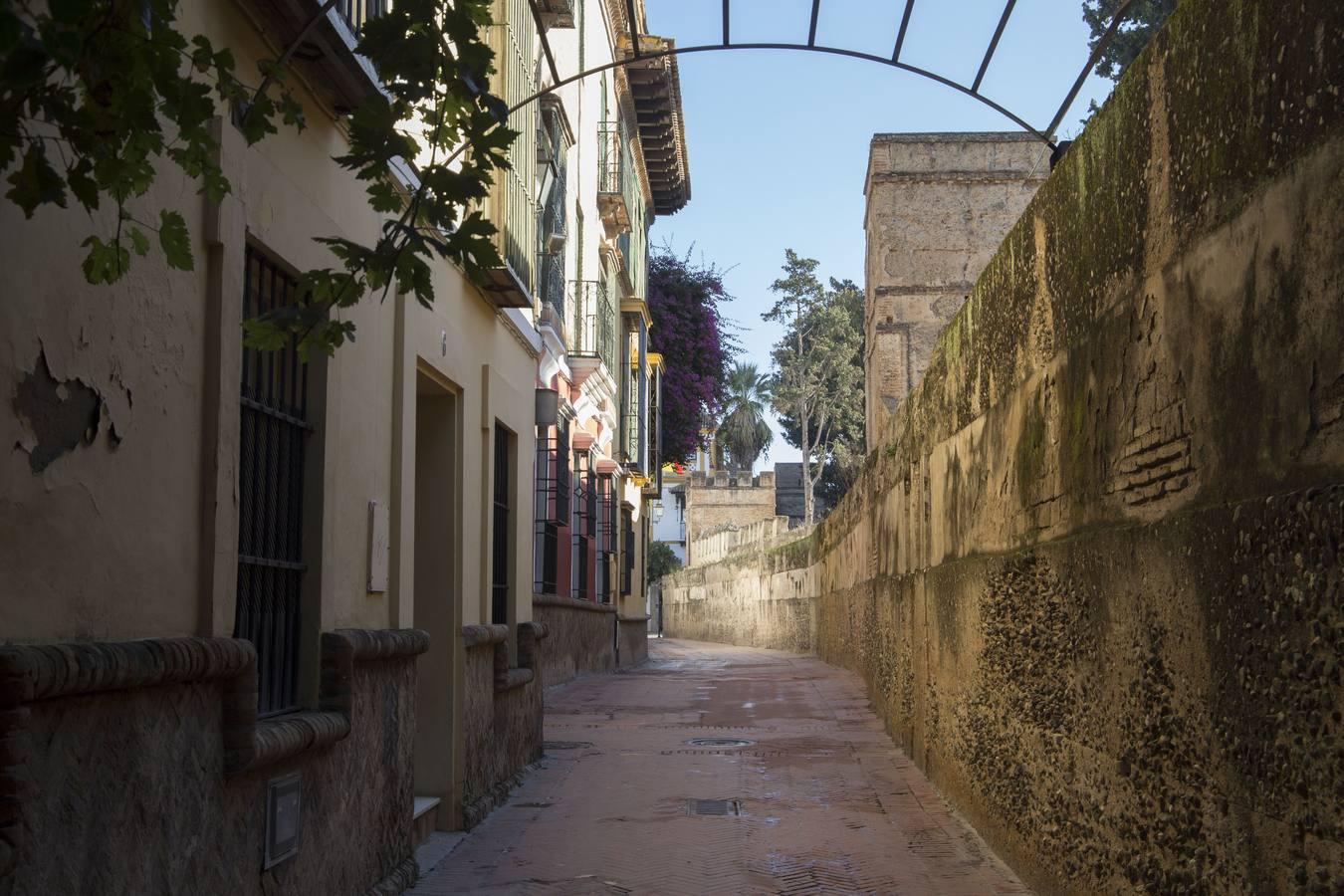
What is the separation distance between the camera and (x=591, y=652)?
71.3 feet

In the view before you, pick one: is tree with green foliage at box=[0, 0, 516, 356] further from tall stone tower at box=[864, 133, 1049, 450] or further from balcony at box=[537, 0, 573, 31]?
tall stone tower at box=[864, 133, 1049, 450]

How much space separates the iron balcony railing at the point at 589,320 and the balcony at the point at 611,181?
1.35 m

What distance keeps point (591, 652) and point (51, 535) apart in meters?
18.6

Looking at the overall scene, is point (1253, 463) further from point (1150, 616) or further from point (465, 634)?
point (465, 634)

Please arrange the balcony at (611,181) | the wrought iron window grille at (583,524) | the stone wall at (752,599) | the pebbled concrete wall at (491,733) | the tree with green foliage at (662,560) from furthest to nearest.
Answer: the tree with green foliage at (662,560) → the stone wall at (752,599) → the balcony at (611,181) → the wrought iron window grille at (583,524) → the pebbled concrete wall at (491,733)

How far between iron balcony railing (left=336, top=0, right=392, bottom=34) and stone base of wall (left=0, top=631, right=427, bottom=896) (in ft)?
8.23

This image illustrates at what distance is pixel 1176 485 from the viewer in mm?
4203

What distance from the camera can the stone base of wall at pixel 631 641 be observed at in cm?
2541

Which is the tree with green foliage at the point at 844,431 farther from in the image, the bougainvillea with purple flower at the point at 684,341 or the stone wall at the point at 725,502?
the bougainvillea with purple flower at the point at 684,341

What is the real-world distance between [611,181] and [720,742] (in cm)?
1315

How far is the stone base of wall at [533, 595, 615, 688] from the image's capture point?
17562 millimetres

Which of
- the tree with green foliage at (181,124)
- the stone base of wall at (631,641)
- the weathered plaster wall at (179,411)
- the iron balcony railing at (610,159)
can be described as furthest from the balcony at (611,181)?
the tree with green foliage at (181,124)

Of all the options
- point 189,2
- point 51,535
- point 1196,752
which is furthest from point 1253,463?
point 189,2

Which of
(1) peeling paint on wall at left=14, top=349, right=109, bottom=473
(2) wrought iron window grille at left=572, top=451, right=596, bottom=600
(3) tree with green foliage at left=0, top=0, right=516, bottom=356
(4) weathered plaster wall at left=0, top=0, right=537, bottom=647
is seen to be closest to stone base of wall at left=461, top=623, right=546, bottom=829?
(4) weathered plaster wall at left=0, top=0, right=537, bottom=647
